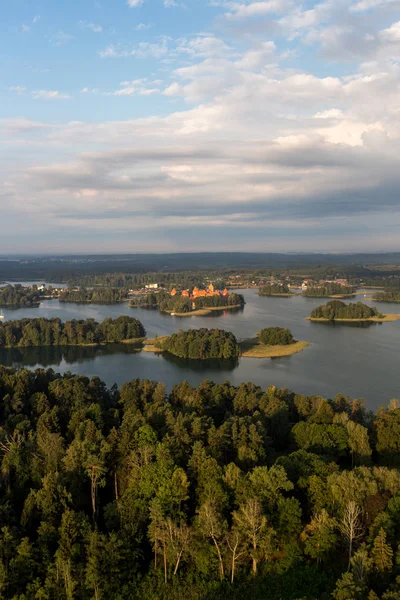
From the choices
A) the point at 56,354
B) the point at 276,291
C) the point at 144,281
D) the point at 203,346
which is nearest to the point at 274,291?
the point at 276,291

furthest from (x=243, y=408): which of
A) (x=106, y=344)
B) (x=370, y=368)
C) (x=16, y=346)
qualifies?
(x=16, y=346)

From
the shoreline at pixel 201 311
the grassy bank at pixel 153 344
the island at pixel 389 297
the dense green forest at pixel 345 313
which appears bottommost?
the grassy bank at pixel 153 344

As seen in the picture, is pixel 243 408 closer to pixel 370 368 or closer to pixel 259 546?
pixel 259 546

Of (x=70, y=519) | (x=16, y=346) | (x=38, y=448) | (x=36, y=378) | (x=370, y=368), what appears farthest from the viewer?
(x=16, y=346)

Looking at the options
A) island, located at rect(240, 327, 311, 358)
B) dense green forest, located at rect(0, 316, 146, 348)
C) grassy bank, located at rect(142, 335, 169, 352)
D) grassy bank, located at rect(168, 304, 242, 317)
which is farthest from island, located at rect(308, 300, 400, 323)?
dense green forest, located at rect(0, 316, 146, 348)

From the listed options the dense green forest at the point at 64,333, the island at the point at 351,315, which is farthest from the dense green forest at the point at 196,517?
the island at the point at 351,315

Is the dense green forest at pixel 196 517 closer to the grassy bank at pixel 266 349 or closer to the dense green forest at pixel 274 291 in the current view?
the grassy bank at pixel 266 349
